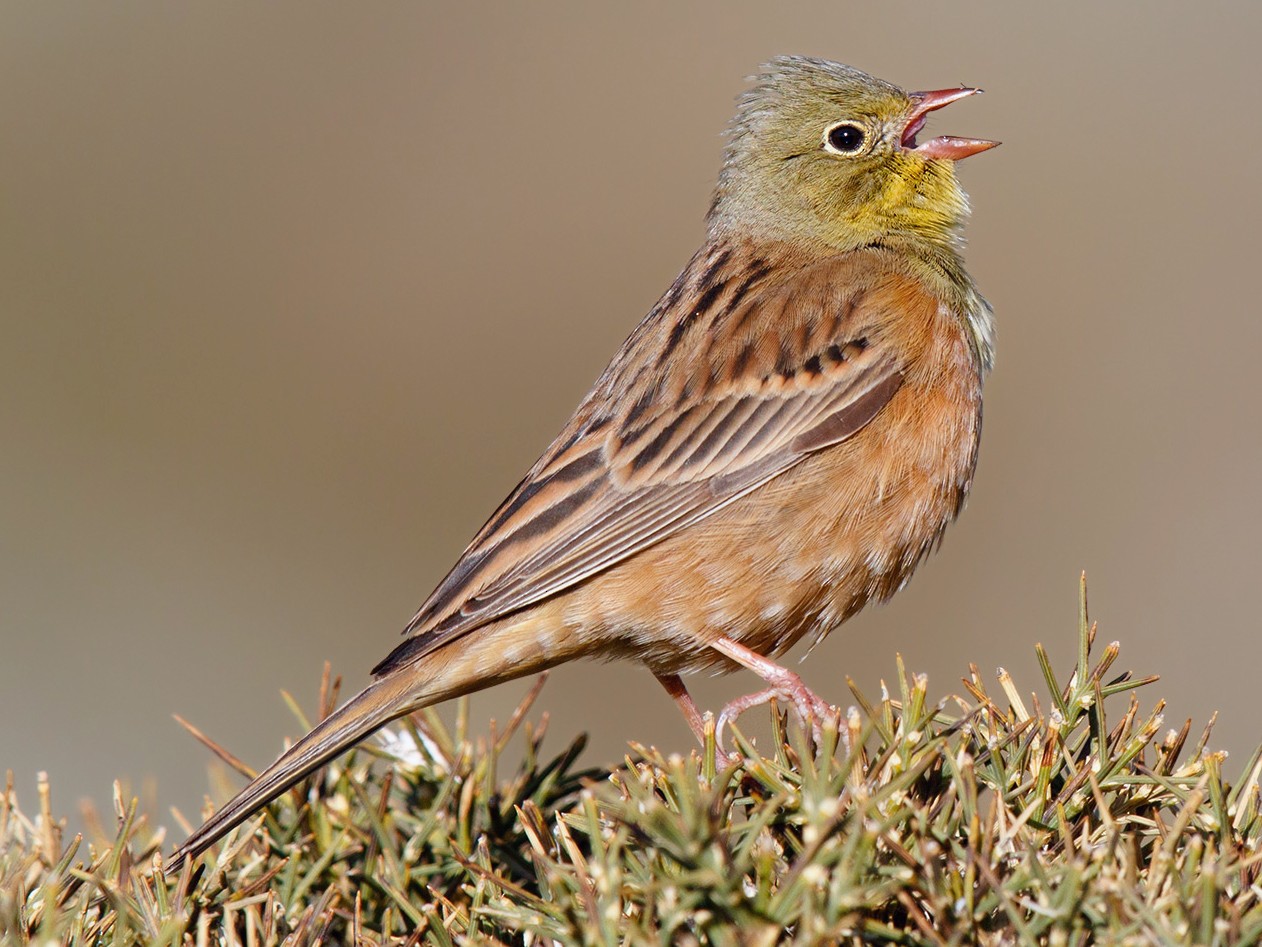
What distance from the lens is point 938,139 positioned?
5.11 meters

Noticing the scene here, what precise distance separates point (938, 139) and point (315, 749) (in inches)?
127

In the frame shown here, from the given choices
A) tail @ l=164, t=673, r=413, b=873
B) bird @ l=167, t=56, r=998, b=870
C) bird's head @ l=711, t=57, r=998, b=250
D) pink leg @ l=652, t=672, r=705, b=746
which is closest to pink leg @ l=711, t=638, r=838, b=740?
bird @ l=167, t=56, r=998, b=870

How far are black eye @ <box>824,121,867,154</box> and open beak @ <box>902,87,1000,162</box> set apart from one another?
164 millimetres

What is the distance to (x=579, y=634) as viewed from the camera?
13.4 ft

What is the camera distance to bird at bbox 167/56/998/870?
13.3ft

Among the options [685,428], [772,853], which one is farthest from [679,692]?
[772,853]

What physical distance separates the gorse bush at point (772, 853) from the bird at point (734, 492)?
76cm

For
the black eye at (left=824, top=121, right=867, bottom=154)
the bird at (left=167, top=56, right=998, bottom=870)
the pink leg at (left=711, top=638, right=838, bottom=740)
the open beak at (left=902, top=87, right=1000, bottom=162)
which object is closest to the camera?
the pink leg at (left=711, top=638, right=838, bottom=740)

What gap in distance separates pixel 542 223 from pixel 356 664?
4940 mm

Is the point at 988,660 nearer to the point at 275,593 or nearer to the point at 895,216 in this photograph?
the point at 895,216

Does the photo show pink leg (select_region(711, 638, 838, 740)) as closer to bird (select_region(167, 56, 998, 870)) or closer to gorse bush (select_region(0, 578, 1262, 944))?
bird (select_region(167, 56, 998, 870))

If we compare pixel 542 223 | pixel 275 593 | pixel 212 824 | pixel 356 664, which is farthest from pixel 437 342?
pixel 212 824

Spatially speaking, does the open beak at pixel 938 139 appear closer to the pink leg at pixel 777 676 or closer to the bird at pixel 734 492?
the bird at pixel 734 492

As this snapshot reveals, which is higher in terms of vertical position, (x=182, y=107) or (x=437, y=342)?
(x=182, y=107)
